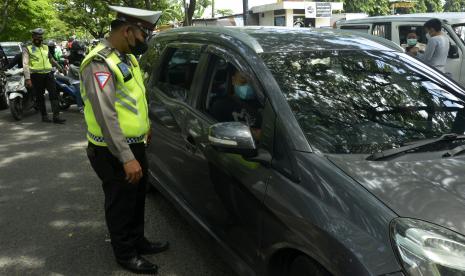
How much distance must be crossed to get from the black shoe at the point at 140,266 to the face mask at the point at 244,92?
4.56 feet

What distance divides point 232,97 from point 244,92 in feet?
0.61

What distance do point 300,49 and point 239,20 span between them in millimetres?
28427

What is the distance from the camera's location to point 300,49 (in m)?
2.92

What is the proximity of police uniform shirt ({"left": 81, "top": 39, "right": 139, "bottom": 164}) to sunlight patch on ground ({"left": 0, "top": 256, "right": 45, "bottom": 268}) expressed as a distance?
1.30 meters

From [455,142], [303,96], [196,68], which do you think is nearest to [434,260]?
[455,142]

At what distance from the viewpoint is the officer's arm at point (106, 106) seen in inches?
110

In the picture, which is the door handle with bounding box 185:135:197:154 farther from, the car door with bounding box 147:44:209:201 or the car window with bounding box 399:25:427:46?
the car window with bounding box 399:25:427:46

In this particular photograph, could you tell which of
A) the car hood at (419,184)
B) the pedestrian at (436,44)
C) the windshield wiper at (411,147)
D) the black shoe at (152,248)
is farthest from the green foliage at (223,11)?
the car hood at (419,184)

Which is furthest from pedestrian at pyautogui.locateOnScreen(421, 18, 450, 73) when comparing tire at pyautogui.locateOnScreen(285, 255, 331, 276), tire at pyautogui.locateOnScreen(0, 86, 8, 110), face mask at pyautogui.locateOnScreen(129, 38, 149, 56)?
tire at pyautogui.locateOnScreen(0, 86, 8, 110)

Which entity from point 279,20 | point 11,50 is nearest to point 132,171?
point 11,50

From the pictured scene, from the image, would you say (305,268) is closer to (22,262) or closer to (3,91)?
(22,262)

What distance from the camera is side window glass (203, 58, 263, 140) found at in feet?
9.04

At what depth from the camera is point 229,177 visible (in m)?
2.71

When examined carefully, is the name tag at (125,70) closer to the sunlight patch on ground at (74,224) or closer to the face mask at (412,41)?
the sunlight patch on ground at (74,224)
